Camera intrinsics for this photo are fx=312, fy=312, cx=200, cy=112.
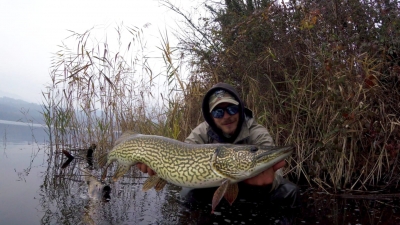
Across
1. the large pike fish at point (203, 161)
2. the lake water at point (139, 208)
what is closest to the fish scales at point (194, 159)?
the large pike fish at point (203, 161)

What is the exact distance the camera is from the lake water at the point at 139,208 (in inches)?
94.3

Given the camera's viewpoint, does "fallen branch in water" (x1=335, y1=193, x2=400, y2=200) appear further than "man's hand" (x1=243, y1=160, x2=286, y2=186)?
Yes

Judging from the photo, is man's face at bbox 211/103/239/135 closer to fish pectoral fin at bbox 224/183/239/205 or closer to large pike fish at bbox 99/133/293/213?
large pike fish at bbox 99/133/293/213

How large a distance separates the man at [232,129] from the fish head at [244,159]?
18.0 inches

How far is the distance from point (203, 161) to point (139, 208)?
844mm

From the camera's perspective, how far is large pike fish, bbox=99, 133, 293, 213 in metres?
2.08

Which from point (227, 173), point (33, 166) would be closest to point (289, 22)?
point (227, 173)

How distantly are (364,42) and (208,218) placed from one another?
2.59 metres

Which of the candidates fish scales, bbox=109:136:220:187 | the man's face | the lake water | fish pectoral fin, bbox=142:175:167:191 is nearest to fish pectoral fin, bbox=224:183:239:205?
fish scales, bbox=109:136:220:187

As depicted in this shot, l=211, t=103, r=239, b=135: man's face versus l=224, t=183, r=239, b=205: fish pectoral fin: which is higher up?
l=211, t=103, r=239, b=135: man's face

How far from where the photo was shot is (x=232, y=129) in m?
2.96

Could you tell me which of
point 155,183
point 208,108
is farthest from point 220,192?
point 208,108

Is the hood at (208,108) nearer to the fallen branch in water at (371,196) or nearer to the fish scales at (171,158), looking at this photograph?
the fish scales at (171,158)

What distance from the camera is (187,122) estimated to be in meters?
4.73
